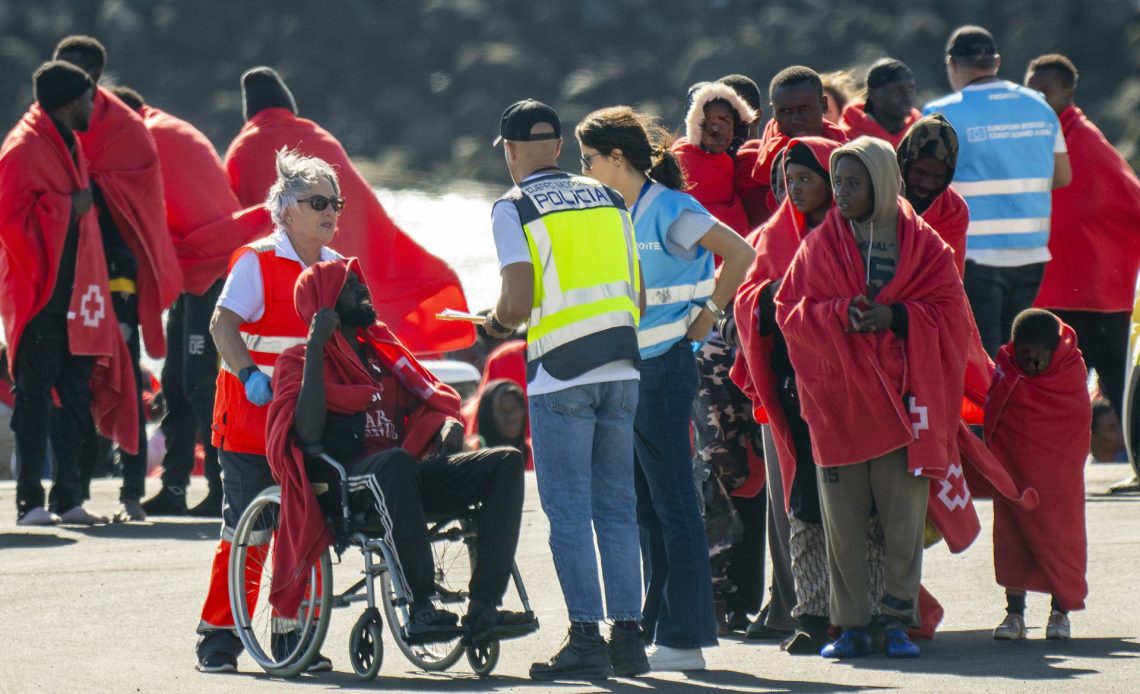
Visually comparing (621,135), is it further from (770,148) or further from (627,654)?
(627,654)

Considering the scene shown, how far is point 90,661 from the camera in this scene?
7.96 m

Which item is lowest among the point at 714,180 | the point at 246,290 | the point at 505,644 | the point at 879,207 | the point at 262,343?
the point at 505,644

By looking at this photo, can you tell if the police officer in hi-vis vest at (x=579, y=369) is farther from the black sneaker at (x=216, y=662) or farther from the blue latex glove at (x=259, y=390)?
the black sneaker at (x=216, y=662)

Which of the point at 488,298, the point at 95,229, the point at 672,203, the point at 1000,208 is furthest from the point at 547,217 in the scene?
the point at 488,298

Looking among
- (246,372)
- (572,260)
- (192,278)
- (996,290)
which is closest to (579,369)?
(572,260)

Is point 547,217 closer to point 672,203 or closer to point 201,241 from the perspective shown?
point 672,203

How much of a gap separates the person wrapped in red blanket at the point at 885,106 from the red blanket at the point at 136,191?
330 centimetres

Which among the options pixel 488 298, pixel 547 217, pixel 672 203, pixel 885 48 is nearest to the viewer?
pixel 547 217

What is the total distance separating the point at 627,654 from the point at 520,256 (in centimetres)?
124

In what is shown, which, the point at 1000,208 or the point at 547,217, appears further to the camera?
the point at 1000,208

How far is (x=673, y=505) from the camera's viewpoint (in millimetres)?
7688

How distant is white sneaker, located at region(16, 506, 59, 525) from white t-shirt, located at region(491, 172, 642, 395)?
4.55m

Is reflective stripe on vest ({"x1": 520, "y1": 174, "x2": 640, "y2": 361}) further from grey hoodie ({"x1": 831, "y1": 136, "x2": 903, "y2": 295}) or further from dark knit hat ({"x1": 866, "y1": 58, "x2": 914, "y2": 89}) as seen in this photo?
dark knit hat ({"x1": 866, "y1": 58, "x2": 914, "y2": 89})

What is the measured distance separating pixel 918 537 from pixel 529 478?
564 cm
